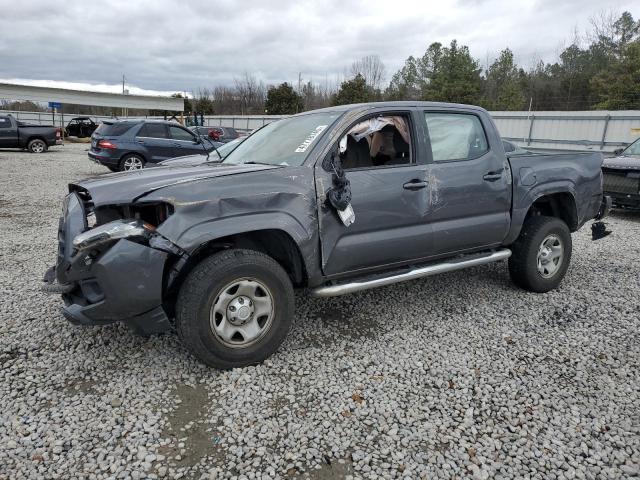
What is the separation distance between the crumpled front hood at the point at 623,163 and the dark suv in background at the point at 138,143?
9.34 m

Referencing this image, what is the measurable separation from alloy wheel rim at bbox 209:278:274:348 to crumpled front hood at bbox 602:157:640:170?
800 centimetres

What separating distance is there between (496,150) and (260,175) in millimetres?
2430

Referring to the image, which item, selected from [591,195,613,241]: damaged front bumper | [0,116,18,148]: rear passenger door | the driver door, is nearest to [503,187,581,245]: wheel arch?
[591,195,613,241]: damaged front bumper

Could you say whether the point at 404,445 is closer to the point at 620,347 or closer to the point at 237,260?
the point at 237,260

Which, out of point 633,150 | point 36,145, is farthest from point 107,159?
point 633,150

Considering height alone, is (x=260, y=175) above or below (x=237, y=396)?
above

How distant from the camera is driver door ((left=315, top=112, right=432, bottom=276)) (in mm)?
3418

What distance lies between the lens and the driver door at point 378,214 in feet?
11.2

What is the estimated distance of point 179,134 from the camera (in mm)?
13234

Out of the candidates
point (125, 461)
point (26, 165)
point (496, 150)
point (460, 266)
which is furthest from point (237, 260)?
point (26, 165)

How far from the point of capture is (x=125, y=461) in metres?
2.37

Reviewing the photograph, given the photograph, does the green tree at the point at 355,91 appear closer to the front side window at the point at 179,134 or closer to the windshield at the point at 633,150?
the front side window at the point at 179,134

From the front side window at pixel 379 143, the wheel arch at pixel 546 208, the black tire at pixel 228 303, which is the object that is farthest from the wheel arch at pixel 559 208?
the black tire at pixel 228 303

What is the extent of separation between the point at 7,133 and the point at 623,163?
2231cm
